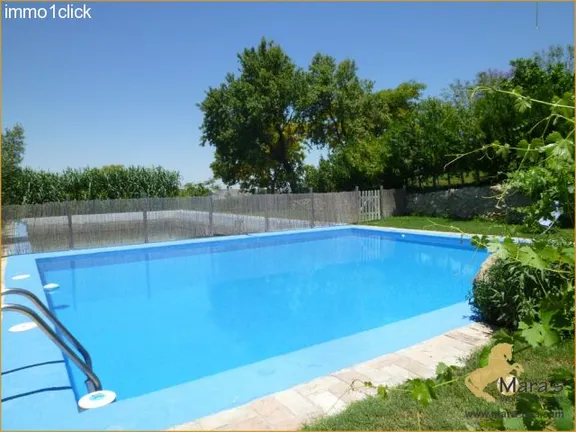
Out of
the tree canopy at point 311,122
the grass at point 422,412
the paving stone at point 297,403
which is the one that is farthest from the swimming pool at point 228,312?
the tree canopy at point 311,122

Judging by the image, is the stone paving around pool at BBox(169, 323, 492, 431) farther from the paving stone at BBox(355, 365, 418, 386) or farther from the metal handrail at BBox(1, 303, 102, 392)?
the metal handrail at BBox(1, 303, 102, 392)

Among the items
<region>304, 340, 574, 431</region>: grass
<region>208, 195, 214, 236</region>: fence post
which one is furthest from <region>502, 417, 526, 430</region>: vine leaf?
<region>208, 195, 214, 236</region>: fence post

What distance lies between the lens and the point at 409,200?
1981 cm

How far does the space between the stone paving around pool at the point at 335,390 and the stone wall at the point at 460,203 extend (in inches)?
478

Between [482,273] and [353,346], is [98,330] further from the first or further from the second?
[482,273]

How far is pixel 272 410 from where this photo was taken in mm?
3234

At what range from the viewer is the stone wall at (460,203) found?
15.5 m

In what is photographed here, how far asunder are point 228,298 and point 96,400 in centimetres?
498

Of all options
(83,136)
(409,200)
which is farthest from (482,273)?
(83,136)

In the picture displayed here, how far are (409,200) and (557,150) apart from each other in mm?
19465

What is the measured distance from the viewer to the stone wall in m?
15.5

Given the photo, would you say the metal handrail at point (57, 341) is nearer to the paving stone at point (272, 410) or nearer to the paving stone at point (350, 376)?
the paving stone at point (272, 410)

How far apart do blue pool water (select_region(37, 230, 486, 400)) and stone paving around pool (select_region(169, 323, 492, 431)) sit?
1.86 metres

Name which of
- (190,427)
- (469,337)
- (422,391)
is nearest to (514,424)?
(422,391)
